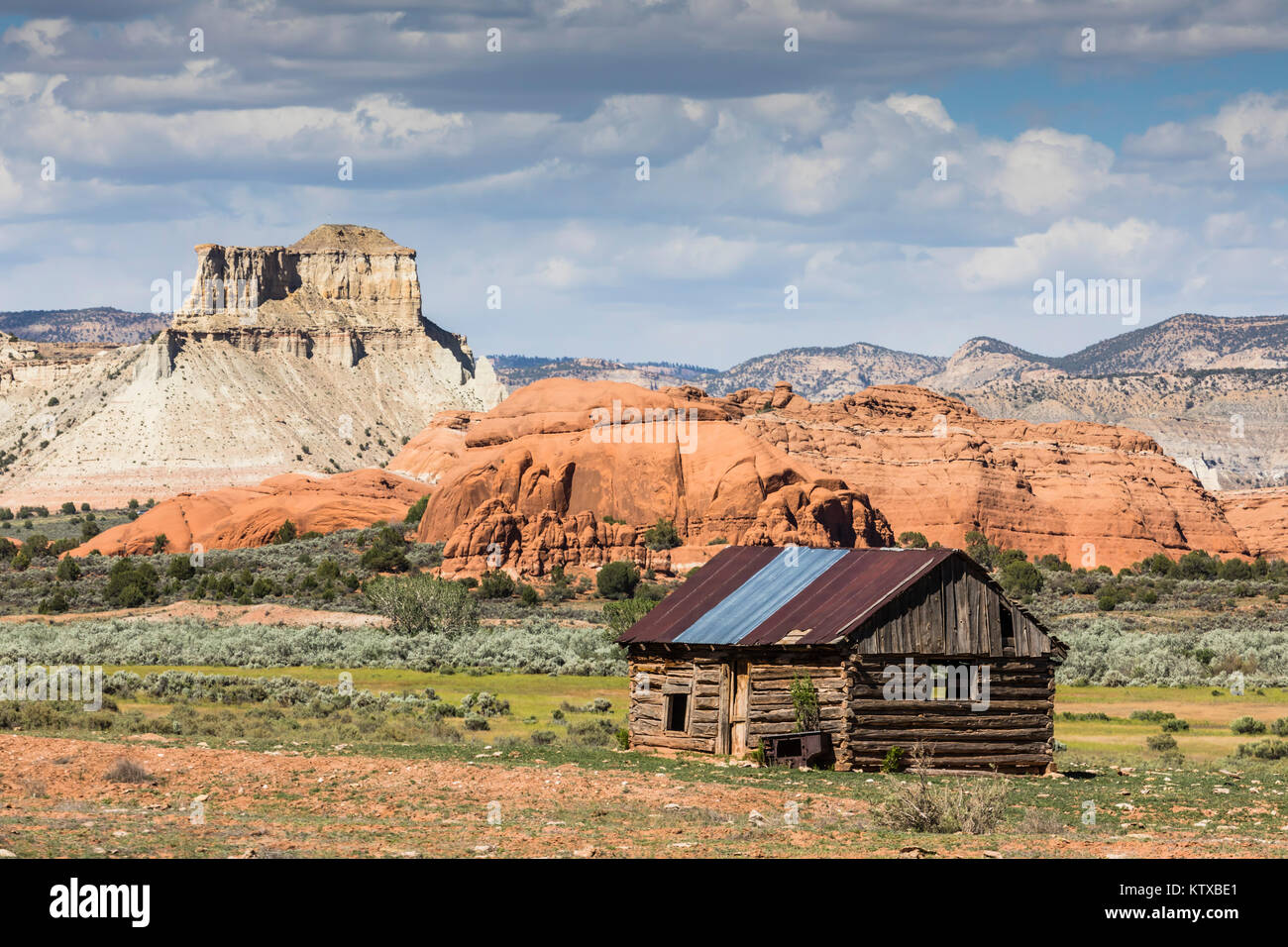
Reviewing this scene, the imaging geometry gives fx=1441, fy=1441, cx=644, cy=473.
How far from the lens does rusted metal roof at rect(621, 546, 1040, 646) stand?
76.4 ft

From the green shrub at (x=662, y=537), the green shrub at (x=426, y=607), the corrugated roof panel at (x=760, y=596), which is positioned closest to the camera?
the corrugated roof panel at (x=760, y=596)

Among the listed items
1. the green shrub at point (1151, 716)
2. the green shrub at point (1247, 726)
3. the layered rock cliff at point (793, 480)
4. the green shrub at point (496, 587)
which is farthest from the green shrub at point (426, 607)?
the green shrub at point (1247, 726)

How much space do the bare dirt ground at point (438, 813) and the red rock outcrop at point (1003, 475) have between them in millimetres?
96281

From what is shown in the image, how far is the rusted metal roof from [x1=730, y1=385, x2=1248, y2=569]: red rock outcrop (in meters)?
89.6

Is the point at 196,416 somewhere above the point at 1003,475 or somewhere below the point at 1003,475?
above

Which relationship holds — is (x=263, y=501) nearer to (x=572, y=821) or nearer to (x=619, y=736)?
(x=619, y=736)

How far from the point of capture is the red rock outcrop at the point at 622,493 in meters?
87.6

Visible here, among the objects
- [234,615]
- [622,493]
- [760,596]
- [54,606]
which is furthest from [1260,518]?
[760,596]

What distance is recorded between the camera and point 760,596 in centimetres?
2512

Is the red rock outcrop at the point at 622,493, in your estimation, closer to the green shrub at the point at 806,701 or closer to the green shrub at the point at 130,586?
the green shrub at the point at 130,586

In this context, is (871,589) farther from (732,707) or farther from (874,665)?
(732,707)

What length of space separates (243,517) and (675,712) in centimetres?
9270
